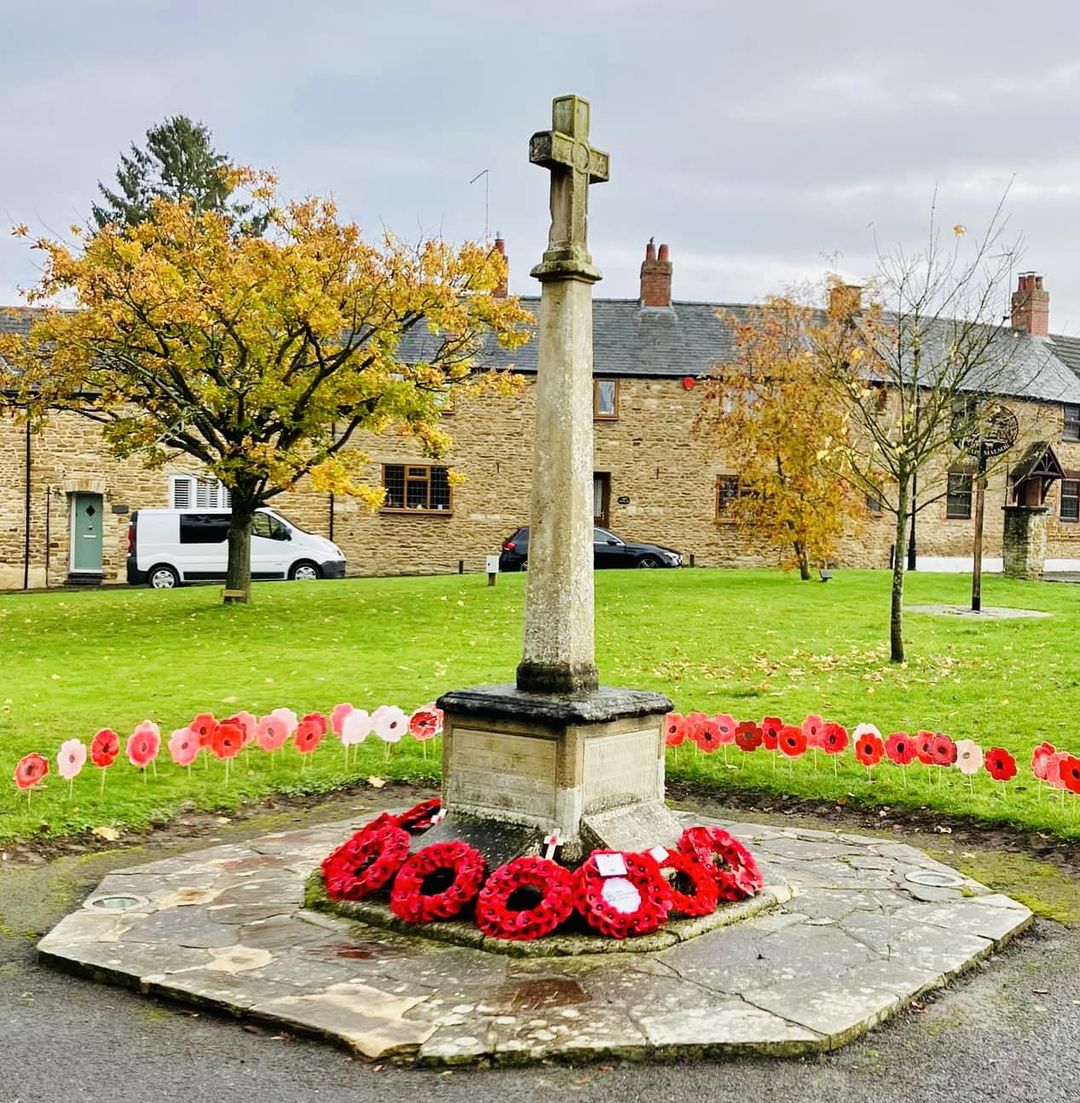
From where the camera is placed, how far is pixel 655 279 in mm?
37062

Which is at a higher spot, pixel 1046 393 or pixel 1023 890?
pixel 1046 393

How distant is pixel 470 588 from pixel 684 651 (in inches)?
340

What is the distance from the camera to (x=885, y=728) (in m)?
10.5

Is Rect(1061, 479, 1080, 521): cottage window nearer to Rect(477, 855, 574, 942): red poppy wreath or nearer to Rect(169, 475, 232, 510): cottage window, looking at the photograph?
Rect(169, 475, 232, 510): cottage window

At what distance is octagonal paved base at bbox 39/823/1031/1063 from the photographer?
4547 millimetres

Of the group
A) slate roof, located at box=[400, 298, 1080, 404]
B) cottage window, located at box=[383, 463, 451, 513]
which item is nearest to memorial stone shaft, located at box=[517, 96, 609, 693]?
slate roof, located at box=[400, 298, 1080, 404]

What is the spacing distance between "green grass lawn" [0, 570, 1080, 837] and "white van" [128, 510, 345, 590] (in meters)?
4.56

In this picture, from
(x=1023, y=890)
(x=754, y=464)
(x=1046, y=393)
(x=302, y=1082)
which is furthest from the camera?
(x=1046, y=393)

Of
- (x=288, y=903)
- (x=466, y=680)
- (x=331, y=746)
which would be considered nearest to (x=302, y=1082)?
(x=288, y=903)

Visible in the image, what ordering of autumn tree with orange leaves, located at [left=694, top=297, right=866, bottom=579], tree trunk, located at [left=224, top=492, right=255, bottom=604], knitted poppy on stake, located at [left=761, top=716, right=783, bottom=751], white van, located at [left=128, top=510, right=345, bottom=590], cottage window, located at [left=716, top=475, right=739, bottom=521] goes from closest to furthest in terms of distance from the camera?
knitted poppy on stake, located at [left=761, top=716, right=783, bottom=751] → tree trunk, located at [left=224, top=492, right=255, bottom=604] → autumn tree with orange leaves, located at [left=694, top=297, right=866, bottom=579] → white van, located at [left=128, top=510, right=345, bottom=590] → cottage window, located at [left=716, top=475, right=739, bottom=521]

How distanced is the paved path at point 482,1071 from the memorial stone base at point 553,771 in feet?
5.75

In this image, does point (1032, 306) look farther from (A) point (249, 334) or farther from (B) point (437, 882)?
(B) point (437, 882)

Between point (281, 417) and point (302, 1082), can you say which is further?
point (281, 417)

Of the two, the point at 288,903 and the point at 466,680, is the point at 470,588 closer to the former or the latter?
the point at 466,680
